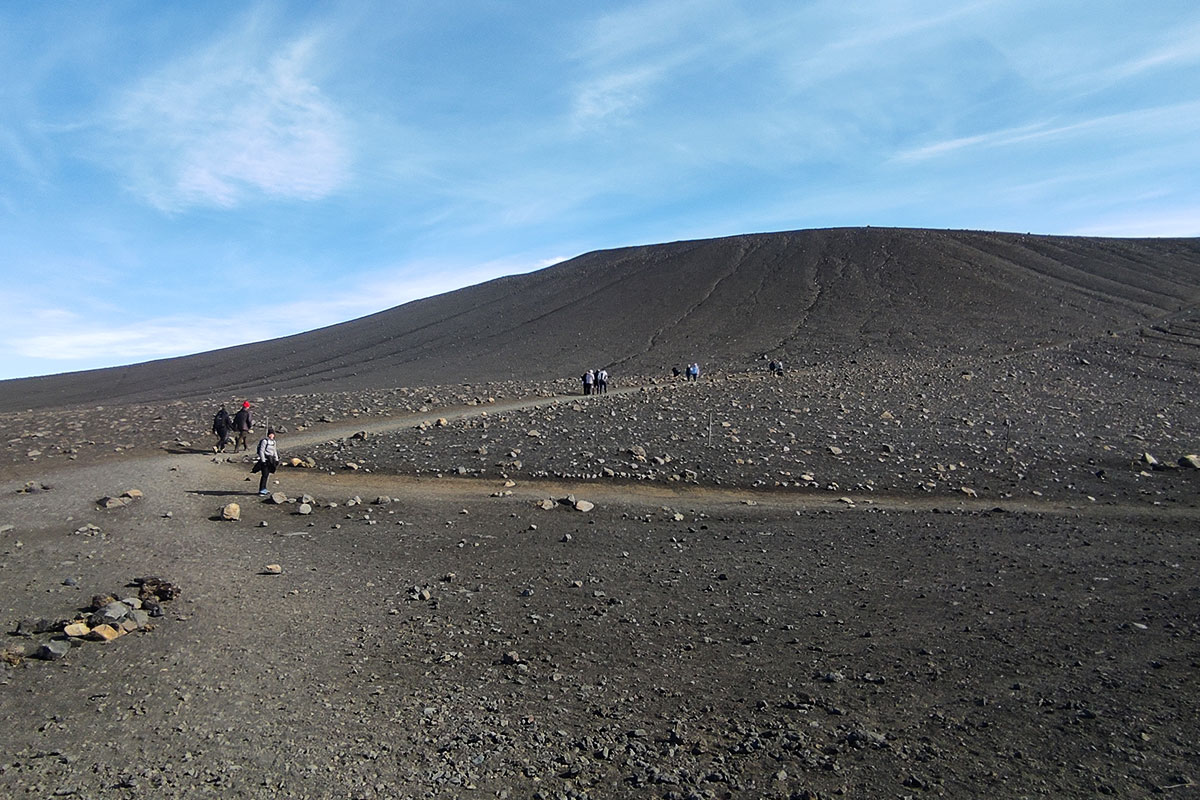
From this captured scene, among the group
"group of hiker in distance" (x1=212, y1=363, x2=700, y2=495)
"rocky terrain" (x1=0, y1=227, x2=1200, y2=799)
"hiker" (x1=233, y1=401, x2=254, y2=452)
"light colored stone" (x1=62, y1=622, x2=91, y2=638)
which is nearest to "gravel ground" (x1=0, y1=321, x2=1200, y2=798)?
"rocky terrain" (x1=0, y1=227, x2=1200, y2=799)

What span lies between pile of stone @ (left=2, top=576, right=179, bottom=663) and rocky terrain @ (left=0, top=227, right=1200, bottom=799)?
0.13 feet

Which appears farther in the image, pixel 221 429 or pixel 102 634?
pixel 221 429

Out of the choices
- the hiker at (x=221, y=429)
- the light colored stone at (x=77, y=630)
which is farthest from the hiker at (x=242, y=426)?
the light colored stone at (x=77, y=630)

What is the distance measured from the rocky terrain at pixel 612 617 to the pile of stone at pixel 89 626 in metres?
0.04

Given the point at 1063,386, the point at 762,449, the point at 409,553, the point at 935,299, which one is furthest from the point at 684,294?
the point at 409,553

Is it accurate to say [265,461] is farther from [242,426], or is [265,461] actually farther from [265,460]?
[242,426]

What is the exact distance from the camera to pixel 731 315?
228 ft

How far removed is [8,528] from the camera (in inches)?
A: 465

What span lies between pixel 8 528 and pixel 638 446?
1197 centimetres

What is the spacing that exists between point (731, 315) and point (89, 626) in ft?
213

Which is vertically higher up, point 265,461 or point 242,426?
point 242,426

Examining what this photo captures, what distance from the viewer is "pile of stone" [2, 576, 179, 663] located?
725 cm

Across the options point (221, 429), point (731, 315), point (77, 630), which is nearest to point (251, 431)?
point (221, 429)

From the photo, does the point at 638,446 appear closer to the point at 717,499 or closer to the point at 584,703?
the point at 717,499
